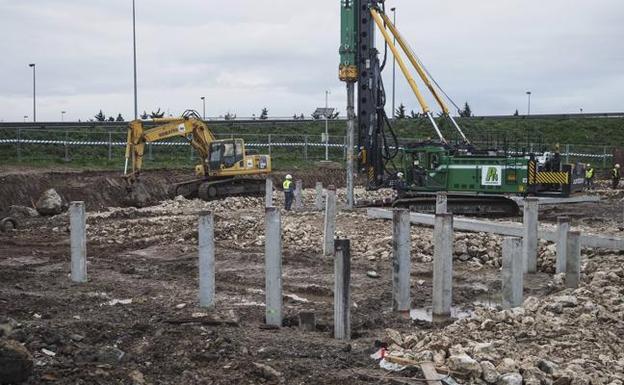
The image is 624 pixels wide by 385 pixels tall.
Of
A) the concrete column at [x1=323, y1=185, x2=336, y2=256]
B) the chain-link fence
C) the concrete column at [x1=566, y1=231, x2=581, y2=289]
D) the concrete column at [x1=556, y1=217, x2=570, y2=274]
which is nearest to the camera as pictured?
the concrete column at [x1=566, y1=231, x2=581, y2=289]

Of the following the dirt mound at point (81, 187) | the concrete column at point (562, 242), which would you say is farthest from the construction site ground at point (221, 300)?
the dirt mound at point (81, 187)

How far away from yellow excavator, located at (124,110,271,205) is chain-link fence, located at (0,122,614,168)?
590 centimetres

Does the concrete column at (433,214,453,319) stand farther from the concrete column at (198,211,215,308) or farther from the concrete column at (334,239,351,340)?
the concrete column at (198,211,215,308)

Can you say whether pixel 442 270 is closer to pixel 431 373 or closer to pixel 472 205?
pixel 431 373

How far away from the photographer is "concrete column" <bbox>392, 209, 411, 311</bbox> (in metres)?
9.07

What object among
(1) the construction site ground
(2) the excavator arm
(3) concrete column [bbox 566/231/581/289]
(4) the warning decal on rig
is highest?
(2) the excavator arm

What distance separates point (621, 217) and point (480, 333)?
1502cm

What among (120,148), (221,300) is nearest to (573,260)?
(221,300)

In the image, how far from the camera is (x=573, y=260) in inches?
418

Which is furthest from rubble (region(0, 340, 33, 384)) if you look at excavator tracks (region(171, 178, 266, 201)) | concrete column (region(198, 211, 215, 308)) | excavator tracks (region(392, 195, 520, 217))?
excavator tracks (region(171, 178, 266, 201))

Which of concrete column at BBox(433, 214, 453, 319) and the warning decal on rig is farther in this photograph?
the warning decal on rig

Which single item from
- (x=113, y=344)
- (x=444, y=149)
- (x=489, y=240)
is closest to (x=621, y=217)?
(x=444, y=149)

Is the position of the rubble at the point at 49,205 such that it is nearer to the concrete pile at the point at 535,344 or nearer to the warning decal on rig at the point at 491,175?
the warning decal on rig at the point at 491,175

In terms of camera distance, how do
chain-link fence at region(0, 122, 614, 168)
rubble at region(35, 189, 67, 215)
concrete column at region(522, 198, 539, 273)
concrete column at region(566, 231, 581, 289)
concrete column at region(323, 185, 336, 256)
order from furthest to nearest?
chain-link fence at region(0, 122, 614, 168) < rubble at region(35, 189, 67, 215) < concrete column at region(323, 185, 336, 256) < concrete column at region(522, 198, 539, 273) < concrete column at region(566, 231, 581, 289)
